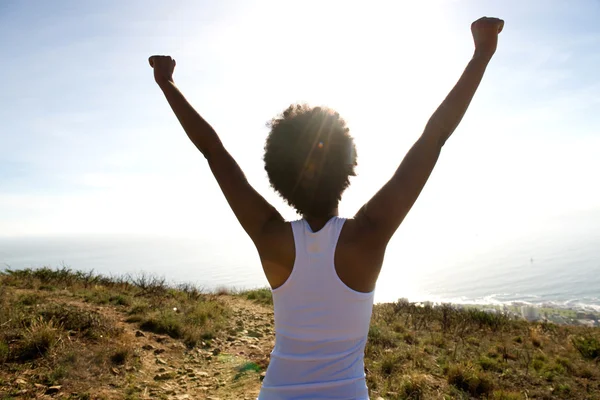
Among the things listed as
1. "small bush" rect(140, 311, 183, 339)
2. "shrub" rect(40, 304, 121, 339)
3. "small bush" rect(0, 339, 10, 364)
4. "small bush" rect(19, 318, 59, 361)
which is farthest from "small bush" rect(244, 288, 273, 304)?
"small bush" rect(0, 339, 10, 364)

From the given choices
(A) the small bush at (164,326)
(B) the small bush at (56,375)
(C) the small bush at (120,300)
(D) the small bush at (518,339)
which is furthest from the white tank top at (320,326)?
(D) the small bush at (518,339)

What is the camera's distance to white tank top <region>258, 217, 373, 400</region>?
1.20 m

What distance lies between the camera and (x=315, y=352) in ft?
A: 4.03

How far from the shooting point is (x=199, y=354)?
23.2ft

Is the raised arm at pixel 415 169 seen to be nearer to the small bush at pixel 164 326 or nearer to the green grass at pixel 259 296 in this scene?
the small bush at pixel 164 326

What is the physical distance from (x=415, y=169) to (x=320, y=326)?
597 millimetres

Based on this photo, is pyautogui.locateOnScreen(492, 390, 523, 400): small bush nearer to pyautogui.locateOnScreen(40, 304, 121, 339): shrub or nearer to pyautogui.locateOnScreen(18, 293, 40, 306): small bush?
pyautogui.locateOnScreen(40, 304, 121, 339): shrub

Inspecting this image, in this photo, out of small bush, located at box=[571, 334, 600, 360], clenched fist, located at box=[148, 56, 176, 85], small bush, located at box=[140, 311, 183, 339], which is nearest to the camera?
clenched fist, located at box=[148, 56, 176, 85]

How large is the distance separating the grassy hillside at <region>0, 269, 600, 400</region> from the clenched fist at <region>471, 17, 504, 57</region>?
5.44m

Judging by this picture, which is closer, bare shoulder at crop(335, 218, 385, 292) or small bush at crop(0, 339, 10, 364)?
bare shoulder at crop(335, 218, 385, 292)

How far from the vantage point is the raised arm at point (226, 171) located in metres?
1.33

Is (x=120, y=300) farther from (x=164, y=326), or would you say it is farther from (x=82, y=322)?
(x=82, y=322)

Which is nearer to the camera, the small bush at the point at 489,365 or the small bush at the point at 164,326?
the small bush at the point at 489,365

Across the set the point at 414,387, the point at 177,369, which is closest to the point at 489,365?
the point at 414,387
